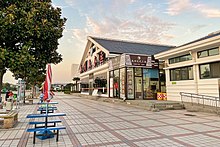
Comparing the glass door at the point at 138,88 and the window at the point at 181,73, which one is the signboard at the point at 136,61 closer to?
the glass door at the point at 138,88

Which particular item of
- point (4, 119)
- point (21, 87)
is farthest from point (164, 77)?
point (4, 119)

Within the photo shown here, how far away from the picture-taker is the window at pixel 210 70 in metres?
11.1

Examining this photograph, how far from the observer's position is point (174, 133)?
231 inches

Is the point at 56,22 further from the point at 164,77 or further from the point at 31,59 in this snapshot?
the point at 164,77

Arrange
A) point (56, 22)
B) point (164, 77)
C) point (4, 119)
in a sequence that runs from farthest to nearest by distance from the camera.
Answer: point (164, 77), point (56, 22), point (4, 119)

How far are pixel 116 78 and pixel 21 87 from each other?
8.91 m

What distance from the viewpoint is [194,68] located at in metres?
12.6

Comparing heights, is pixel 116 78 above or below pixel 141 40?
below

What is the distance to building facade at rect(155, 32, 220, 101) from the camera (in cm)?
1114

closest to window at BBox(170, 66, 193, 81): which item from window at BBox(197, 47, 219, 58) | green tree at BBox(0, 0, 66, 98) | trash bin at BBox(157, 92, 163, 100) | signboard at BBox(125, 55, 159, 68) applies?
window at BBox(197, 47, 219, 58)

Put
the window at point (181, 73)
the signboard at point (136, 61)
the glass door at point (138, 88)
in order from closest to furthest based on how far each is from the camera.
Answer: the window at point (181, 73), the signboard at point (136, 61), the glass door at point (138, 88)

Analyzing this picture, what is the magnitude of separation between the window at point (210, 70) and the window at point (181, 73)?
988 millimetres

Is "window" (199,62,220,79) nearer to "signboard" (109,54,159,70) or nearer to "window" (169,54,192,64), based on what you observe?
"window" (169,54,192,64)

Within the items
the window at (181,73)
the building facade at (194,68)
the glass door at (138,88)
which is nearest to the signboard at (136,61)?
the building facade at (194,68)
